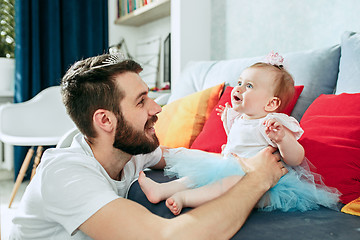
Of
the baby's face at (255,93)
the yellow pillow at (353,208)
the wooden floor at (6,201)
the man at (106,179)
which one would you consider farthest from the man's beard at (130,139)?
the wooden floor at (6,201)

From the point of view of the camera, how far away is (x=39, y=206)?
0.89 m

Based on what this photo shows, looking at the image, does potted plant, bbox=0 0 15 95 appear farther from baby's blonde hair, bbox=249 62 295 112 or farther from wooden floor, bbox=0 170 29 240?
baby's blonde hair, bbox=249 62 295 112

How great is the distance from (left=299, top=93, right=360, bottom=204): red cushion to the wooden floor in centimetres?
177

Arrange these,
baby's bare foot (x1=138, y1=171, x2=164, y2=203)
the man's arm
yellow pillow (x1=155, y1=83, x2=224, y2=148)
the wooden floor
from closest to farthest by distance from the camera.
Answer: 1. the man's arm
2. baby's bare foot (x1=138, y1=171, x2=164, y2=203)
3. yellow pillow (x1=155, y1=83, x2=224, y2=148)
4. the wooden floor

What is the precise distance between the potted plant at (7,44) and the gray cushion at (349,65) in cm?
286

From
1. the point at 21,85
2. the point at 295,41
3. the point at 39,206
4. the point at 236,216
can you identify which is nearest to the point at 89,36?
the point at 21,85

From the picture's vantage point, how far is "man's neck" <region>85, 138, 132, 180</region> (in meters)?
1.06

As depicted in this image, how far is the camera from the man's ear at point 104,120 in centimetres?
100

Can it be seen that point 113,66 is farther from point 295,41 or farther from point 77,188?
point 295,41

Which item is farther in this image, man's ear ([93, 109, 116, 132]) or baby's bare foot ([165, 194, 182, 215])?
man's ear ([93, 109, 116, 132])

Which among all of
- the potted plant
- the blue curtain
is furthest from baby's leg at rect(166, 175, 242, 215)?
the potted plant

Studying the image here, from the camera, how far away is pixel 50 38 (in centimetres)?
305

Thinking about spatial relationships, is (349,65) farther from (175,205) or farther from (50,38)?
(50,38)

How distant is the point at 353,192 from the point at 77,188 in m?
0.79
